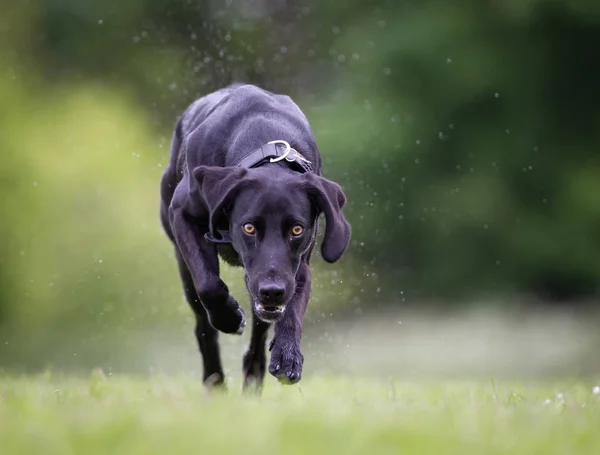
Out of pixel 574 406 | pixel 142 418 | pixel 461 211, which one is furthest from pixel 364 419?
pixel 461 211

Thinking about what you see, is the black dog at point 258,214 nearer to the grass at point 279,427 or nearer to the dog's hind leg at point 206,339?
the dog's hind leg at point 206,339

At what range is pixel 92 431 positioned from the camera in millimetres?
3410

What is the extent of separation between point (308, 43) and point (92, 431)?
1535cm

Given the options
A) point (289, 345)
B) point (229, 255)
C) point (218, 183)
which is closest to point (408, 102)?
point (229, 255)

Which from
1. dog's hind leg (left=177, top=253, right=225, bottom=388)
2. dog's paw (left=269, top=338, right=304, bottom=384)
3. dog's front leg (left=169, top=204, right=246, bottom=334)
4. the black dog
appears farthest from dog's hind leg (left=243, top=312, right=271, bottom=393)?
dog's paw (left=269, top=338, right=304, bottom=384)

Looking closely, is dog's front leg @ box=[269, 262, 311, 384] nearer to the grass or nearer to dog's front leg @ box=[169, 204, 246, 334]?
dog's front leg @ box=[169, 204, 246, 334]

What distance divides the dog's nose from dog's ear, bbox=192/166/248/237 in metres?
0.47

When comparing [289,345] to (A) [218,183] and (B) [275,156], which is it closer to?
(A) [218,183]

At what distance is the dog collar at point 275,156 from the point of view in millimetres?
5371

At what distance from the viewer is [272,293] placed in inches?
196

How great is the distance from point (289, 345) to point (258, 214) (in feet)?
2.02

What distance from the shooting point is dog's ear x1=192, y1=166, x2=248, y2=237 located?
5.15 meters

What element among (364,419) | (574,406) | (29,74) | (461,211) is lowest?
(461,211)

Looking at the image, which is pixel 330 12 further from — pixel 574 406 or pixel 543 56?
pixel 574 406
